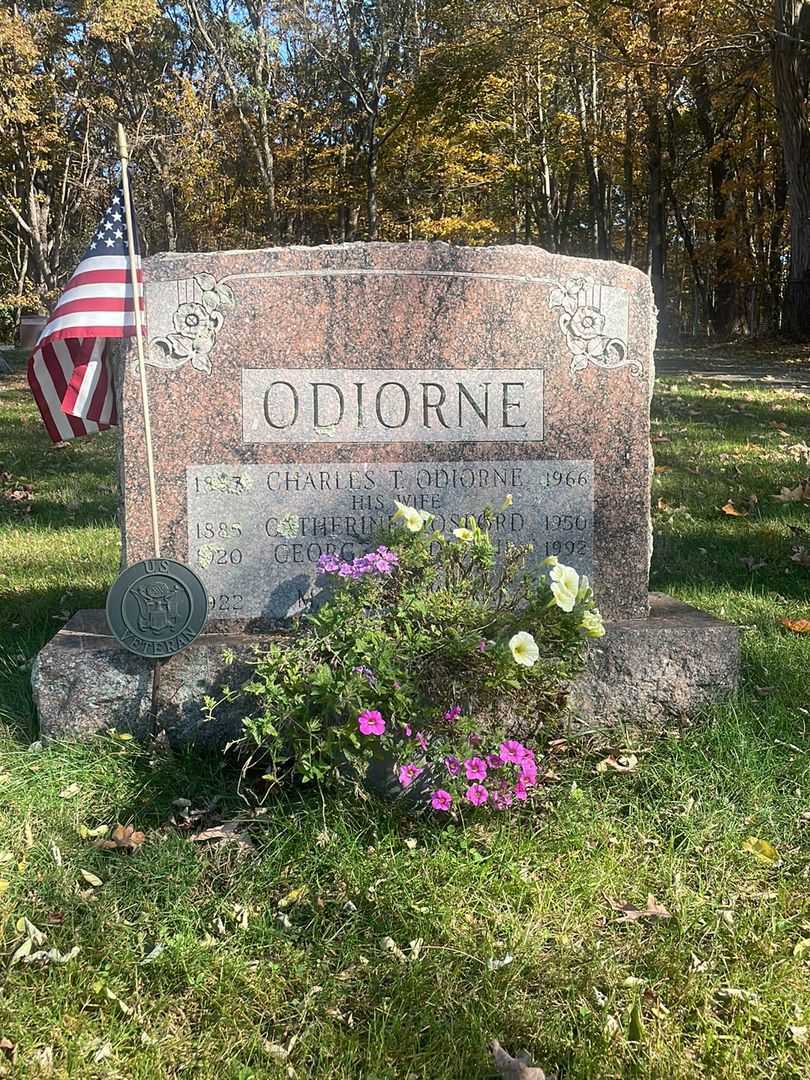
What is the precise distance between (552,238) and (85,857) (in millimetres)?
30962

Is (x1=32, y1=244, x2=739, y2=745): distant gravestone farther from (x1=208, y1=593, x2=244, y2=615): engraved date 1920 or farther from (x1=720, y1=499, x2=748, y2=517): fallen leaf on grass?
(x1=720, y1=499, x2=748, y2=517): fallen leaf on grass

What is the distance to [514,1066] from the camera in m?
1.98

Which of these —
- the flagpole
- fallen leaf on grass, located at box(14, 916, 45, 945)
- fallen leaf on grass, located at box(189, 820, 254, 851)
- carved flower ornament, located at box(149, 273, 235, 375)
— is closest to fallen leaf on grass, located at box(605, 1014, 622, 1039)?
fallen leaf on grass, located at box(189, 820, 254, 851)

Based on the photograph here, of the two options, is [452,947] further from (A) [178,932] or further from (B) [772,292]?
(B) [772,292]

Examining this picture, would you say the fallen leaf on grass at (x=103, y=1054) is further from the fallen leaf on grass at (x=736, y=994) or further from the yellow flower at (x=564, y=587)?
the yellow flower at (x=564, y=587)

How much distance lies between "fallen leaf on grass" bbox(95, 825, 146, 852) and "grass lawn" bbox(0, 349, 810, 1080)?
4 centimetres

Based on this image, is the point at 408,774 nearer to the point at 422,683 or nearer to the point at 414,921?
the point at 422,683

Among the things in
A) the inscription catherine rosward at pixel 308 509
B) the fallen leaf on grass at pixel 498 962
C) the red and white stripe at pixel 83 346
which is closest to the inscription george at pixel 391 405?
the inscription catherine rosward at pixel 308 509

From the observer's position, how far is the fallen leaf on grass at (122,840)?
110 inches

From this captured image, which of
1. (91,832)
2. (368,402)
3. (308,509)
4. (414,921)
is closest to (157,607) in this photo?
(308,509)

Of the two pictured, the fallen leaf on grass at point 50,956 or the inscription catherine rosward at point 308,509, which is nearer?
A: the fallen leaf on grass at point 50,956

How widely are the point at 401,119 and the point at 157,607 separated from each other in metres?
25.1

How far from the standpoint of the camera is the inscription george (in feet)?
11.7

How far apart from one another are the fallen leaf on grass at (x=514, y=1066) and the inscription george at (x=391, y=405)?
86.8 inches
